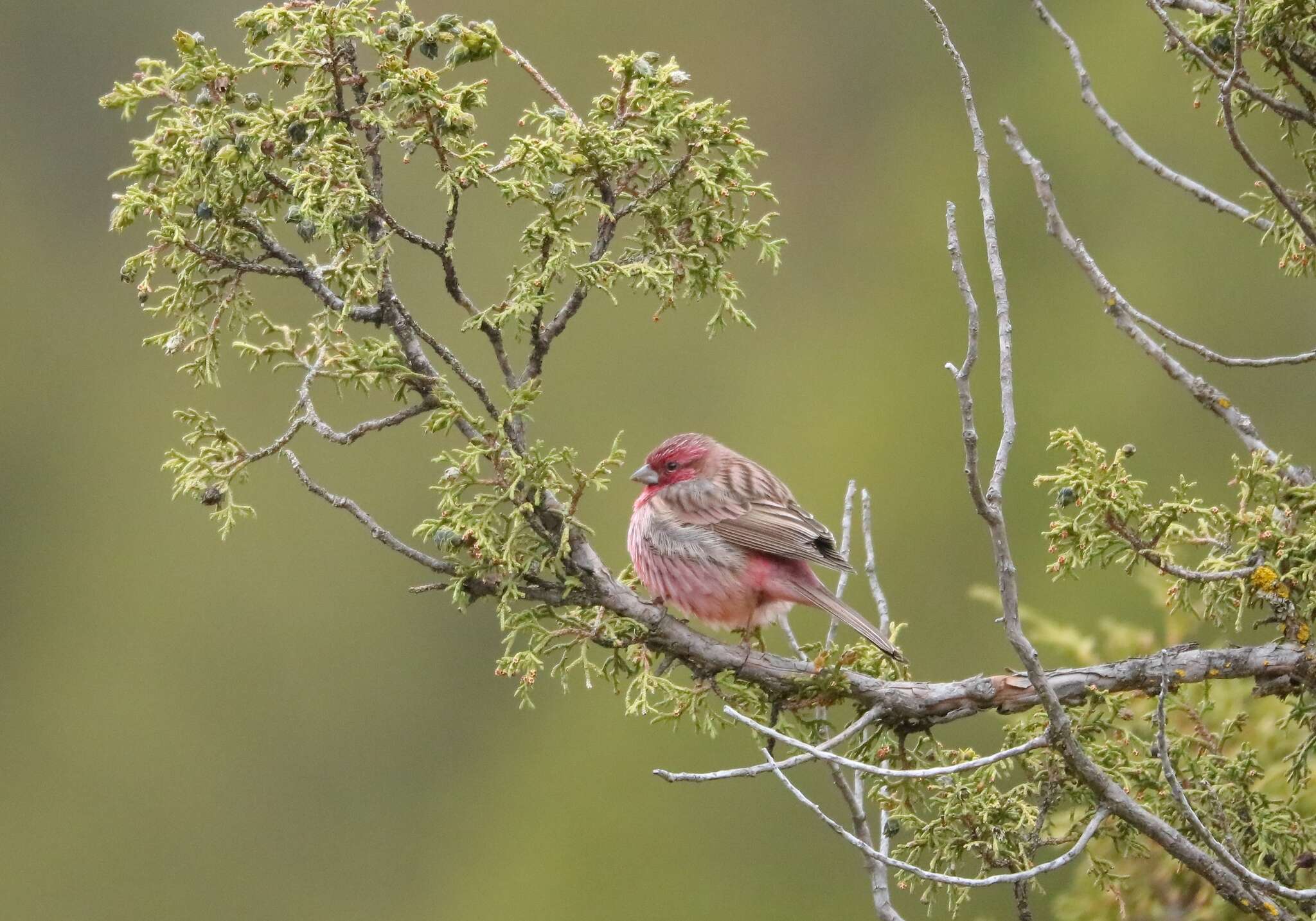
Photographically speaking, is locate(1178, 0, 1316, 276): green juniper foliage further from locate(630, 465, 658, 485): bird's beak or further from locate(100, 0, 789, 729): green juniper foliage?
locate(630, 465, 658, 485): bird's beak

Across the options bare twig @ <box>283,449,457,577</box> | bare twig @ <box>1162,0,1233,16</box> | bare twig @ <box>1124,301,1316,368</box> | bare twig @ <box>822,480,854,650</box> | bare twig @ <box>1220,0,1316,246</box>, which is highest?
bare twig @ <box>1162,0,1233,16</box>

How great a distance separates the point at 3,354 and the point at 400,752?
12828mm

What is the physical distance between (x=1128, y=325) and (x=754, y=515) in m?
2.33

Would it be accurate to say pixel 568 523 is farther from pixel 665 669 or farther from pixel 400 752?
pixel 400 752

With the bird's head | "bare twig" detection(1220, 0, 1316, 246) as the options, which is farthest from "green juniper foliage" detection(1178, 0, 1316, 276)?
the bird's head

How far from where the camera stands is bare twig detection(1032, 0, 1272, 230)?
18.2 feet

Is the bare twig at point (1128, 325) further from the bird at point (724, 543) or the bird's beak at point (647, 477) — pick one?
the bird's beak at point (647, 477)

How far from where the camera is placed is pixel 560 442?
1009 inches

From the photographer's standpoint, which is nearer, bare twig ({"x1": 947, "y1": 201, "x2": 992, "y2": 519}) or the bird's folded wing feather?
bare twig ({"x1": 947, "y1": 201, "x2": 992, "y2": 519})

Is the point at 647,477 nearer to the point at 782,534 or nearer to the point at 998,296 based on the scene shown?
the point at 782,534

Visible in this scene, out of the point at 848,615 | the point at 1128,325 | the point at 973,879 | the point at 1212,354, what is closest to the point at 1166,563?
the point at 1212,354

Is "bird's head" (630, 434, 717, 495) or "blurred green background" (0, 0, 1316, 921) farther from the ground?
"blurred green background" (0, 0, 1316, 921)

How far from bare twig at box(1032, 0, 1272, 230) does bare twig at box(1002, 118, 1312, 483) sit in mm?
330

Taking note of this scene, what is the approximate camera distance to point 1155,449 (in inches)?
902
